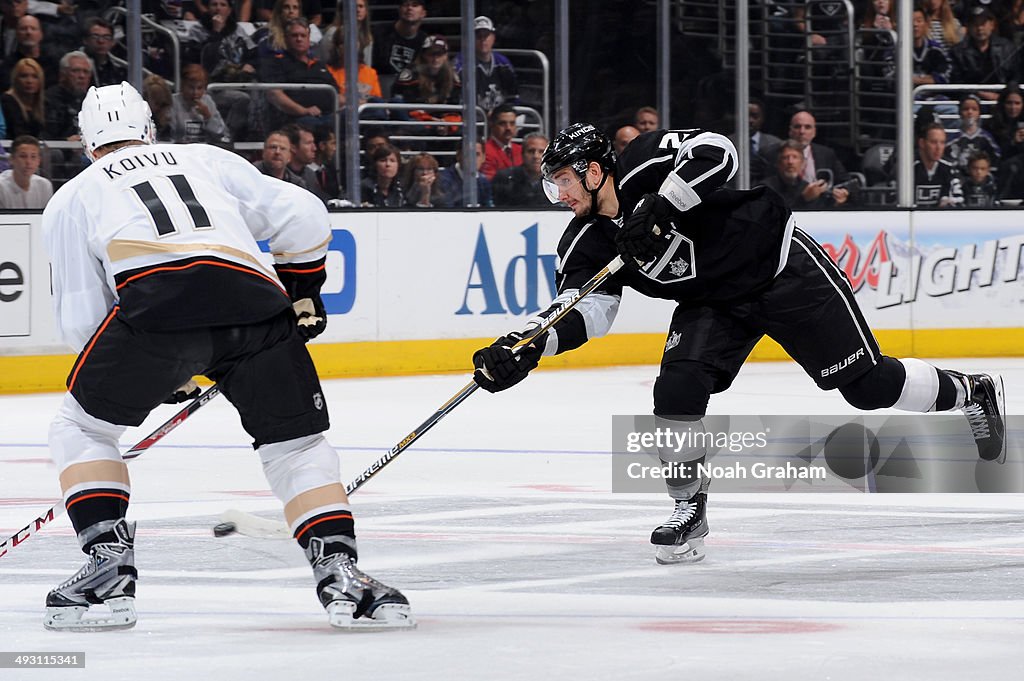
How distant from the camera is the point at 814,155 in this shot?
416 inches

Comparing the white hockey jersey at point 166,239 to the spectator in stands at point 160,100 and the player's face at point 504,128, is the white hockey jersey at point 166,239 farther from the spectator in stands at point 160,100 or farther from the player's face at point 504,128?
the player's face at point 504,128

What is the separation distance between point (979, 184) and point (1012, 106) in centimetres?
62

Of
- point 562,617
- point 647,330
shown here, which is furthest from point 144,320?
point 647,330

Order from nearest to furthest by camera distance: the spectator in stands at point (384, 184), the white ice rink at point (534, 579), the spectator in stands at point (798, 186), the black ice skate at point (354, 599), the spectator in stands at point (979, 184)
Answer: the white ice rink at point (534, 579) < the black ice skate at point (354, 599) < the spectator in stands at point (384, 184) < the spectator in stands at point (798, 186) < the spectator in stands at point (979, 184)

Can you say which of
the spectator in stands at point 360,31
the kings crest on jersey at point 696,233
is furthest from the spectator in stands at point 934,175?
the kings crest on jersey at point 696,233

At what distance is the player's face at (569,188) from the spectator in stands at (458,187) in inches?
214

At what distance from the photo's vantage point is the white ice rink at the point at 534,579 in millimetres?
3047

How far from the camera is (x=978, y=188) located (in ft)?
34.7

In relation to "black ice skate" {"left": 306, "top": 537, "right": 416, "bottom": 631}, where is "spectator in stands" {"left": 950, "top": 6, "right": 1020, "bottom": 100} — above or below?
above

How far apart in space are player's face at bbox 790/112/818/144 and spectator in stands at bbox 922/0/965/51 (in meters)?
0.90

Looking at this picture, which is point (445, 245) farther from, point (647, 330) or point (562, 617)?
point (562, 617)

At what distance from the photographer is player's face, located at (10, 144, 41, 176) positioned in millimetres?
8516

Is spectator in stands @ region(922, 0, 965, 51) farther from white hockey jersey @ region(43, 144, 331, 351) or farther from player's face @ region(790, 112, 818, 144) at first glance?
white hockey jersey @ region(43, 144, 331, 351)

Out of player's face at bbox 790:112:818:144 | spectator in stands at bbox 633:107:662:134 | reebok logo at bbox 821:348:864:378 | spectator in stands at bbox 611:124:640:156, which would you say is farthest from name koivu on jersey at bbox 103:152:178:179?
player's face at bbox 790:112:818:144
